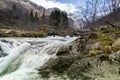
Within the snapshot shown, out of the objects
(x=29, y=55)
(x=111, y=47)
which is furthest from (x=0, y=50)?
(x=111, y=47)

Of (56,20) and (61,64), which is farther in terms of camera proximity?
(56,20)

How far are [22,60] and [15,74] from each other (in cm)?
529

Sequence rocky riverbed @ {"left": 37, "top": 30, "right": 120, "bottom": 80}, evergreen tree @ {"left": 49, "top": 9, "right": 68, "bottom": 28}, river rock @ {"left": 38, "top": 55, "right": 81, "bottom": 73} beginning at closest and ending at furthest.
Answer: rocky riverbed @ {"left": 37, "top": 30, "right": 120, "bottom": 80}, river rock @ {"left": 38, "top": 55, "right": 81, "bottom": 73}, evergreen tree @ {"left": 49, "top": 9, "right": 68, "bottom": 28}

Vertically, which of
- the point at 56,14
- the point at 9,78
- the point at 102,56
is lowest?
the point at 9,78

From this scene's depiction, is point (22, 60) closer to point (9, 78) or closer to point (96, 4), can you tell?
point (9, 78)

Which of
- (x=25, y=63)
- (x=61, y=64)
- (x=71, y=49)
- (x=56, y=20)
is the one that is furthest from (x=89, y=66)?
(x=56, y=20)

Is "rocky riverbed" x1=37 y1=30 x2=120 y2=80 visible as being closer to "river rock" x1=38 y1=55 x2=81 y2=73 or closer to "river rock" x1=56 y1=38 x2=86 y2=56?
"river rock" x1=38 y1=55 x2=81 y2=73

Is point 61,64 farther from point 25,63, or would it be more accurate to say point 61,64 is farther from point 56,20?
point 56,20

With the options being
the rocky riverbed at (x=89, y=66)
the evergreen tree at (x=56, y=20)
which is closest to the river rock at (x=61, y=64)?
the rocky riverbed at (x=89, y=66)

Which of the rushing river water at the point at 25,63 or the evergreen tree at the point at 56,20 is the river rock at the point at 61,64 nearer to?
the rushing river water at the point at 25,63

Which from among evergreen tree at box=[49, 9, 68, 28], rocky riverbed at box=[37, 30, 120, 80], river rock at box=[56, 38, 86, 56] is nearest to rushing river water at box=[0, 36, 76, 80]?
river rock at box=[56, 38, 86, 56]

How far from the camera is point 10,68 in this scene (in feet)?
73.4

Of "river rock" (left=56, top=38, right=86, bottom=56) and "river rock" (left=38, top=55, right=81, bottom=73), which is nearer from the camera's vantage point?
"river rock" (left=38, top=55, right=81, bottom=73)

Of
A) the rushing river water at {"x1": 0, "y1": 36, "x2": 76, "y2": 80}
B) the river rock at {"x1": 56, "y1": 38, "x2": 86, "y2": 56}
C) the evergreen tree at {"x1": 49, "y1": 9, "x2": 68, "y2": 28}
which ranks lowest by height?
the rushing river water at {"x1": 0, "y1": 36, "x2": 76, "y2": 80}
